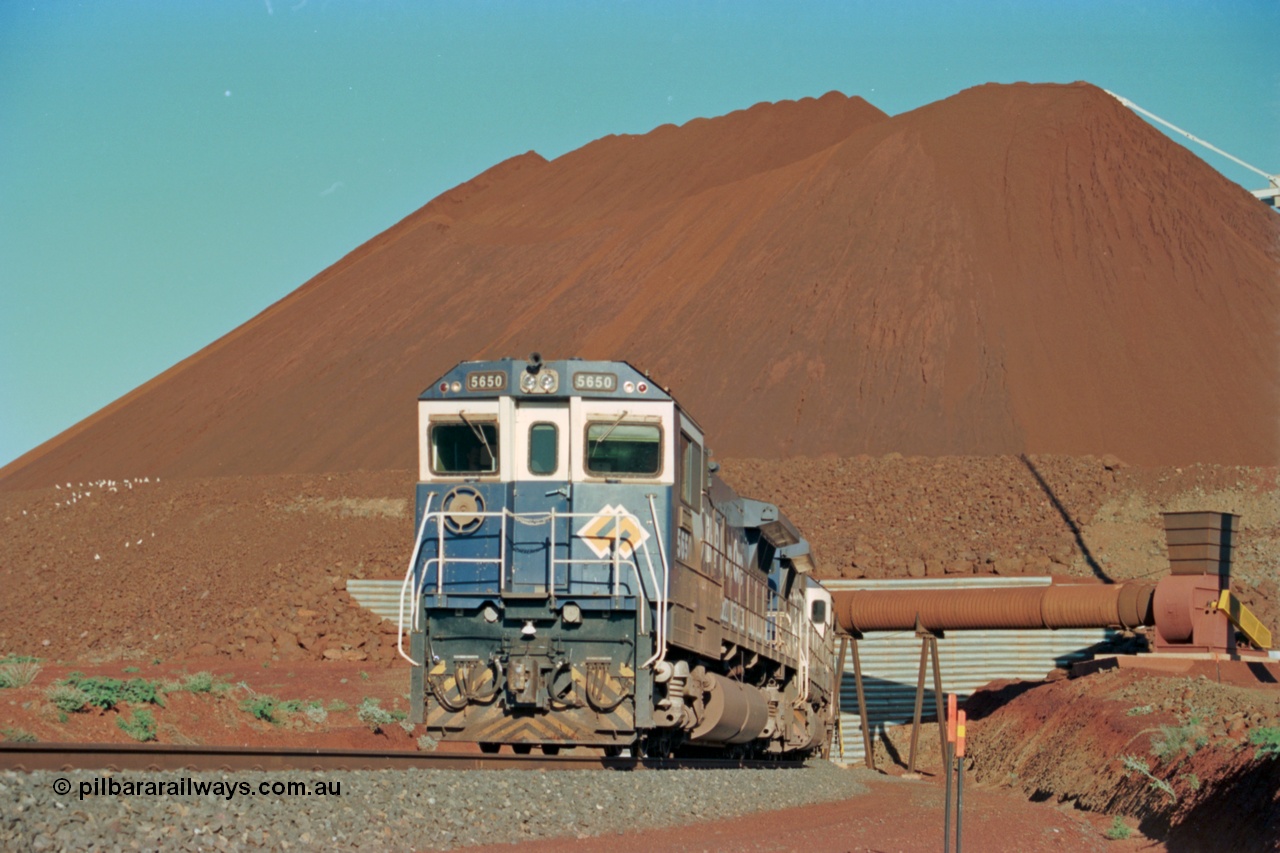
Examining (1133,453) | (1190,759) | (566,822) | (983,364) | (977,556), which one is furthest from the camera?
(983,364)

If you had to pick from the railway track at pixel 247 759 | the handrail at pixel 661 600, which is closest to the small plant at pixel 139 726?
the railway track at pixel 247 759

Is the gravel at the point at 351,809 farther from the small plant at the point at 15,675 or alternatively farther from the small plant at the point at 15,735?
the small plant at the point at 15,675

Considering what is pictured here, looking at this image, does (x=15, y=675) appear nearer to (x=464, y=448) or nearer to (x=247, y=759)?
(x=464, y=448)

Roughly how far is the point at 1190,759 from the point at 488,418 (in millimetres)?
8876

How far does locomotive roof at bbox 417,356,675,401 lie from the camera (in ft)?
49.1

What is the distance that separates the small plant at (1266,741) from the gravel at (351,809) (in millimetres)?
5092

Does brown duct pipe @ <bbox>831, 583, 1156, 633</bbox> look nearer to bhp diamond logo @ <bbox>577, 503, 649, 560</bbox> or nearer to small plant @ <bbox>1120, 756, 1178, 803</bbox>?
small plant @ <bbox>1120, 756, 1178, 803</bbox>

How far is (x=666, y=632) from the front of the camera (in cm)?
1424

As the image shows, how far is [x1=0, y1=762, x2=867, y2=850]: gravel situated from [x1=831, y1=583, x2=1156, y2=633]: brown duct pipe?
14579mm

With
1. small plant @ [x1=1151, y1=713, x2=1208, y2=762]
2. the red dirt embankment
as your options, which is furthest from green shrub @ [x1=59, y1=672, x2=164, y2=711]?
the red dirt embankment

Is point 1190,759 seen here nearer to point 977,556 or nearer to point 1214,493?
A: point 977,556

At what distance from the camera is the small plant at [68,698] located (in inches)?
664

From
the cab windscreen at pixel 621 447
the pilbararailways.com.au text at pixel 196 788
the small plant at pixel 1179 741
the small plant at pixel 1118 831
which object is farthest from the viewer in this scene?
the small plant at pixel 1179 741

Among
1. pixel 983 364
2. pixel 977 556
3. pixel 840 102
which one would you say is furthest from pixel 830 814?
pixel 840 102
